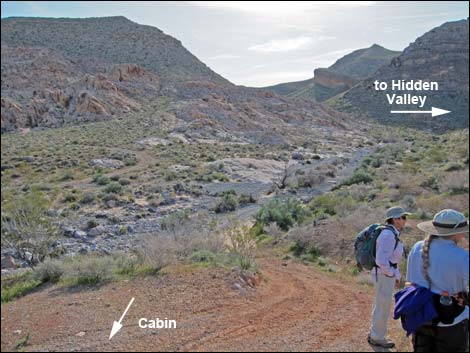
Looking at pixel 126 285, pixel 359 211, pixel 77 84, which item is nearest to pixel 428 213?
pixel 359 211

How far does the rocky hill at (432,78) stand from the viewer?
63.5 meters

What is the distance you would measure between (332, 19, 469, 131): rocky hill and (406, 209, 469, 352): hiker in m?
57.2

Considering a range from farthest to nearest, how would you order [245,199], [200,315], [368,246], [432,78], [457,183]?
[432,78], [245,199], [457,183], [200,315], [368,246]

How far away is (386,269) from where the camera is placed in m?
5.30

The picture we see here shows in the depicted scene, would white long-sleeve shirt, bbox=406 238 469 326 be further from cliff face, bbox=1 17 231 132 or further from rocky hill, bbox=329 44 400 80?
rocky hill, bbox=329 44 400 80

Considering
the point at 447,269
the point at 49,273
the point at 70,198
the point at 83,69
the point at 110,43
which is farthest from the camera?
the point at 110,43

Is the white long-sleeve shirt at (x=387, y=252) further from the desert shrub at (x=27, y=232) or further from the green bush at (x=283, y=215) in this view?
the green bush at (x=283, y=215)

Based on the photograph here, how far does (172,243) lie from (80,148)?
29.6 metres

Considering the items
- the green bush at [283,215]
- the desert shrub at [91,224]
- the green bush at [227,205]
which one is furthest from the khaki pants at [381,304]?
the green bush at [227,205]

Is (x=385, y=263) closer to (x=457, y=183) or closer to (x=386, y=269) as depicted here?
(x=386, y=269)

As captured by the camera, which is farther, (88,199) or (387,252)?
(88,199)

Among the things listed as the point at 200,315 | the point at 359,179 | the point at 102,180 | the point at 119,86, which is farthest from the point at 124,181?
the point at 119,86

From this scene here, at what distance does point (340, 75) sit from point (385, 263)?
111432 mm

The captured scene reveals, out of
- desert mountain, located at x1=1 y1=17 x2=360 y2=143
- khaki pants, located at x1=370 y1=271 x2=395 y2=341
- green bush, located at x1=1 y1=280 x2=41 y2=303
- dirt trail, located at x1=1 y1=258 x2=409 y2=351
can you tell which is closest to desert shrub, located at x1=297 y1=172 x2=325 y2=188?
dirt trail, located at x1=1 y1=258 x2=409 y2=351
